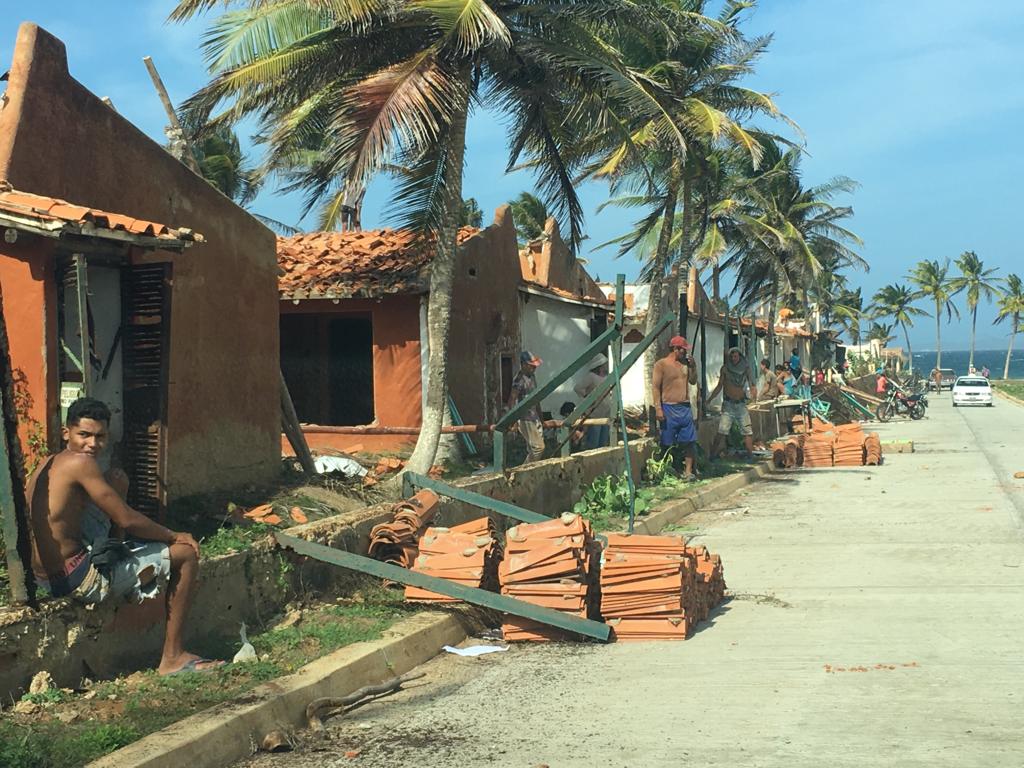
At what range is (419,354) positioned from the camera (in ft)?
57.5

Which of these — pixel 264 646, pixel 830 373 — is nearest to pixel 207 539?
pixel 264 646

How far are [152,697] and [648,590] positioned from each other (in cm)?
340

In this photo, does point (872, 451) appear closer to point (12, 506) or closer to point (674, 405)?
point (674, 405)

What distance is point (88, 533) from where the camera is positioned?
5.75 m

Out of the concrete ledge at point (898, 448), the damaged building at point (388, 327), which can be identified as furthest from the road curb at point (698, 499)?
the concrete ledge at point (898, 448)

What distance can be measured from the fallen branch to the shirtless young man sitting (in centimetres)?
73

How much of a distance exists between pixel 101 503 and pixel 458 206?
26.8ft

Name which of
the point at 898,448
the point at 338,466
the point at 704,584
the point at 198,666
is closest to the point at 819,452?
the point at 898,448

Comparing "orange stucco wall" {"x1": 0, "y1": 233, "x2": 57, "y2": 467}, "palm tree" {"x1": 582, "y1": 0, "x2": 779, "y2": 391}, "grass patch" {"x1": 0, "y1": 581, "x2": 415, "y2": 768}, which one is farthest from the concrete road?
"palm tree" {"x1": 582, "y1": 0, "x2": 779, "y2": 391}

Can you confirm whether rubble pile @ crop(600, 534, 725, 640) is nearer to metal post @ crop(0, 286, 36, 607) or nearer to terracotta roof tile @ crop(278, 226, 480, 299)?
metal post @ crop(0, 286, 36, 607)

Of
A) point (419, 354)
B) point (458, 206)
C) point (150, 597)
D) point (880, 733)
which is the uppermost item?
point (458, 206)

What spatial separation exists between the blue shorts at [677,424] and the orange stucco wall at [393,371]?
3.94 m

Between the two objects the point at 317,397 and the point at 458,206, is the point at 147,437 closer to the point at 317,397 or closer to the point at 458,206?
the point at 458,206

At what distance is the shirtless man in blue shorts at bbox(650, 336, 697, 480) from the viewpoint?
15.7m
